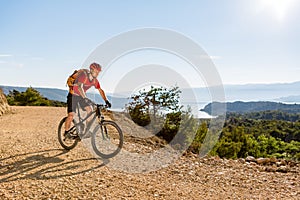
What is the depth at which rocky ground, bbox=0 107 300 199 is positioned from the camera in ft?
13.5

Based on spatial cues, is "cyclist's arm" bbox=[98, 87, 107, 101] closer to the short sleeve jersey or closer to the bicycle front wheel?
the short sleeve jersey

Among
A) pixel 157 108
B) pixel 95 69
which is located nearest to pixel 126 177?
pixel 95 69

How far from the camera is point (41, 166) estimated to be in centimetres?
509

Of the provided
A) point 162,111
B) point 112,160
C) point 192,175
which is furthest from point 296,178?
point 162,111

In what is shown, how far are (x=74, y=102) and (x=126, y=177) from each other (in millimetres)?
1872

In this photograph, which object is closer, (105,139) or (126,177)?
(126,177)

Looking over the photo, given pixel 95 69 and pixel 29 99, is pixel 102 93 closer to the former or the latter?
pixel 95 69

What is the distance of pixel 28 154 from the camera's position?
5.83 meters

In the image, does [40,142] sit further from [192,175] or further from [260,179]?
[260,179]

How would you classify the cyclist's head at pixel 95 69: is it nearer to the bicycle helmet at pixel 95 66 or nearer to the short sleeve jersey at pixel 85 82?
the bicycle helmet at pixel 95 66

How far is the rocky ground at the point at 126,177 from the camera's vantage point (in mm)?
4117

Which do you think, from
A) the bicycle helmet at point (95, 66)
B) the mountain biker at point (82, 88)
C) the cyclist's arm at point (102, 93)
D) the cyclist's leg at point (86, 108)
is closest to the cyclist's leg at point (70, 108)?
the mountain biker at point (82, 88)

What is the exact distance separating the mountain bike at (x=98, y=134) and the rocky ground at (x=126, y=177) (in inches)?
8.9

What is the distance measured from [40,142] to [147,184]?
11.5 feet
